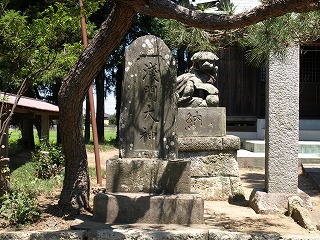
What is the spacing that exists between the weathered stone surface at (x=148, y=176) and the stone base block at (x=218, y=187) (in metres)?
2.32

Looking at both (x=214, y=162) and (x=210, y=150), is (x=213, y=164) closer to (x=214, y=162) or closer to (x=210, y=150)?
(x=214, y=162)

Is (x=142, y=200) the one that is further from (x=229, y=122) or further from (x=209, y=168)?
(x=229, y=122)

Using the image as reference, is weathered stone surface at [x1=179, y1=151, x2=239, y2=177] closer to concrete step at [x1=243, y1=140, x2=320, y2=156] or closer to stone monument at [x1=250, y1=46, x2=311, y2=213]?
stone monument at [x1=250, y1=46, x2=311, y2=213]

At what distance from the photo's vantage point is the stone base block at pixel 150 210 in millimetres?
4902

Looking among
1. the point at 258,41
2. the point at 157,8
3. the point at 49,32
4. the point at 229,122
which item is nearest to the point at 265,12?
the point at 157,8

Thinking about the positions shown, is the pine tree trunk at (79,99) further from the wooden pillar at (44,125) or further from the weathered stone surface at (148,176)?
the wooden pillar at (44,125)

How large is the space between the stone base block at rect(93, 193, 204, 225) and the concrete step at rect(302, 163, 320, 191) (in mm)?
4474

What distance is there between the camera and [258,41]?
5141 mm

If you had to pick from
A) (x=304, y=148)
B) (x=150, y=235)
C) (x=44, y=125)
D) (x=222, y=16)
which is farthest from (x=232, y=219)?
(x=44, y=125)

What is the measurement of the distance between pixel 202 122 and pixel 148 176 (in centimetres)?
278

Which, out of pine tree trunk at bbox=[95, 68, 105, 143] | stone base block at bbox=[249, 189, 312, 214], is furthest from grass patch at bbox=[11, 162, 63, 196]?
pine tree trunk at bbox=[95, 68, 105, 143]

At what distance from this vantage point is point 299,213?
5285 mm

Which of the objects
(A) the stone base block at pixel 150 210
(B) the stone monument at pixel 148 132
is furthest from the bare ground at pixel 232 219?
(B) the stone monument at pixel 148 132

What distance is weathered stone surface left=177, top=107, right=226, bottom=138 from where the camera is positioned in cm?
771
